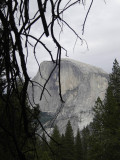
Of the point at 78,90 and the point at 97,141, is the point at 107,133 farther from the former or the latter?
the point at 78,90

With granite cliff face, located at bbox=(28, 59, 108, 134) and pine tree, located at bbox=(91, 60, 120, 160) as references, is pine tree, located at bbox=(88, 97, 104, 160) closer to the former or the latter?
pine tree, located at bbox=(91, 60, 120, 160)

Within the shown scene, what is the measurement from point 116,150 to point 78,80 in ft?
244

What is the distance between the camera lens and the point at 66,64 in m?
87.7

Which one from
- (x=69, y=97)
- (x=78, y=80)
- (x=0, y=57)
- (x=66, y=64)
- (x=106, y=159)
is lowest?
(x=106, y=159)

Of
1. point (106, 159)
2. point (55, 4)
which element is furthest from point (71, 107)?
point (55, 4)

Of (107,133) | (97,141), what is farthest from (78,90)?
(107,133)

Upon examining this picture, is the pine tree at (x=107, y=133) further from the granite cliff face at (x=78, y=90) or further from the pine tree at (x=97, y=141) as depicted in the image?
the granite cliff face at (x=78, y=90)

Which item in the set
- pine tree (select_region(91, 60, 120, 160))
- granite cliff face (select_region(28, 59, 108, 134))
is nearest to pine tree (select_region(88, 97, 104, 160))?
pine tree (select_region(91, 60, 120, 160))

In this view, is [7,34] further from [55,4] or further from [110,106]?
[110,106]

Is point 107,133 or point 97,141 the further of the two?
point 97,141

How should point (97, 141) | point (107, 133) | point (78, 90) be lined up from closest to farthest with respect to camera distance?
1. point (107, 133)
2. point (97, 141)
3. point (78, 90)

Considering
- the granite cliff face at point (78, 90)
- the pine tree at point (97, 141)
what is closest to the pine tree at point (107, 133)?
the pine tree at point (97, 141)

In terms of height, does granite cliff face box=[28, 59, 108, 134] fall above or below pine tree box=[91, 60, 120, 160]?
above

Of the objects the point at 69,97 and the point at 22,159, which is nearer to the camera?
the point at 22,159
